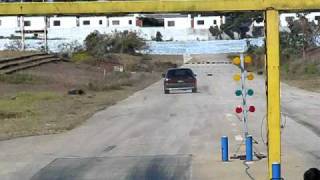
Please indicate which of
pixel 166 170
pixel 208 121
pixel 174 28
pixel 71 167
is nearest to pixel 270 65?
pixel 166 170

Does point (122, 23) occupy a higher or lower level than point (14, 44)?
higher

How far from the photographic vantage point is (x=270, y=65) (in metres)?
9.09

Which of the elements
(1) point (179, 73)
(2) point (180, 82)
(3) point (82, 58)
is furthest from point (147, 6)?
(3) point (82, 58)

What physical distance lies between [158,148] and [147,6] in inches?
333

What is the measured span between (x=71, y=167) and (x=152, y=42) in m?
97.4

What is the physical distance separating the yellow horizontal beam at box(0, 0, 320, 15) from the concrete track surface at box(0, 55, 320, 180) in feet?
13.5

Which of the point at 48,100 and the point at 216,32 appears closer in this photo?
the point at 48,100

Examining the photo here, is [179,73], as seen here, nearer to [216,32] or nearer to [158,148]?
[158,148]

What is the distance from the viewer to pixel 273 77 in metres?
9.09

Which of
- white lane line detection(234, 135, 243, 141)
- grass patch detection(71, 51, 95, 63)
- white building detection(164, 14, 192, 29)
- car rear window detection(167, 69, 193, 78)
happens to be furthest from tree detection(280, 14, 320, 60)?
white lane line detection(234, 135, 243, 141)

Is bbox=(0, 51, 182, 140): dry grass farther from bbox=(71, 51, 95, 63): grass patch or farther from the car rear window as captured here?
bbox=(71, 51, 95, 63): grass patch

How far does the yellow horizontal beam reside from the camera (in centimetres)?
896

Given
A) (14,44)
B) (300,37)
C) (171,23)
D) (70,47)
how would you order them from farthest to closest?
1. (171,23)
2. (70,47)
3. (14,44)
4. (300,37)

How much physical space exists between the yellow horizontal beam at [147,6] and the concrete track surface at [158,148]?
4.12 m
